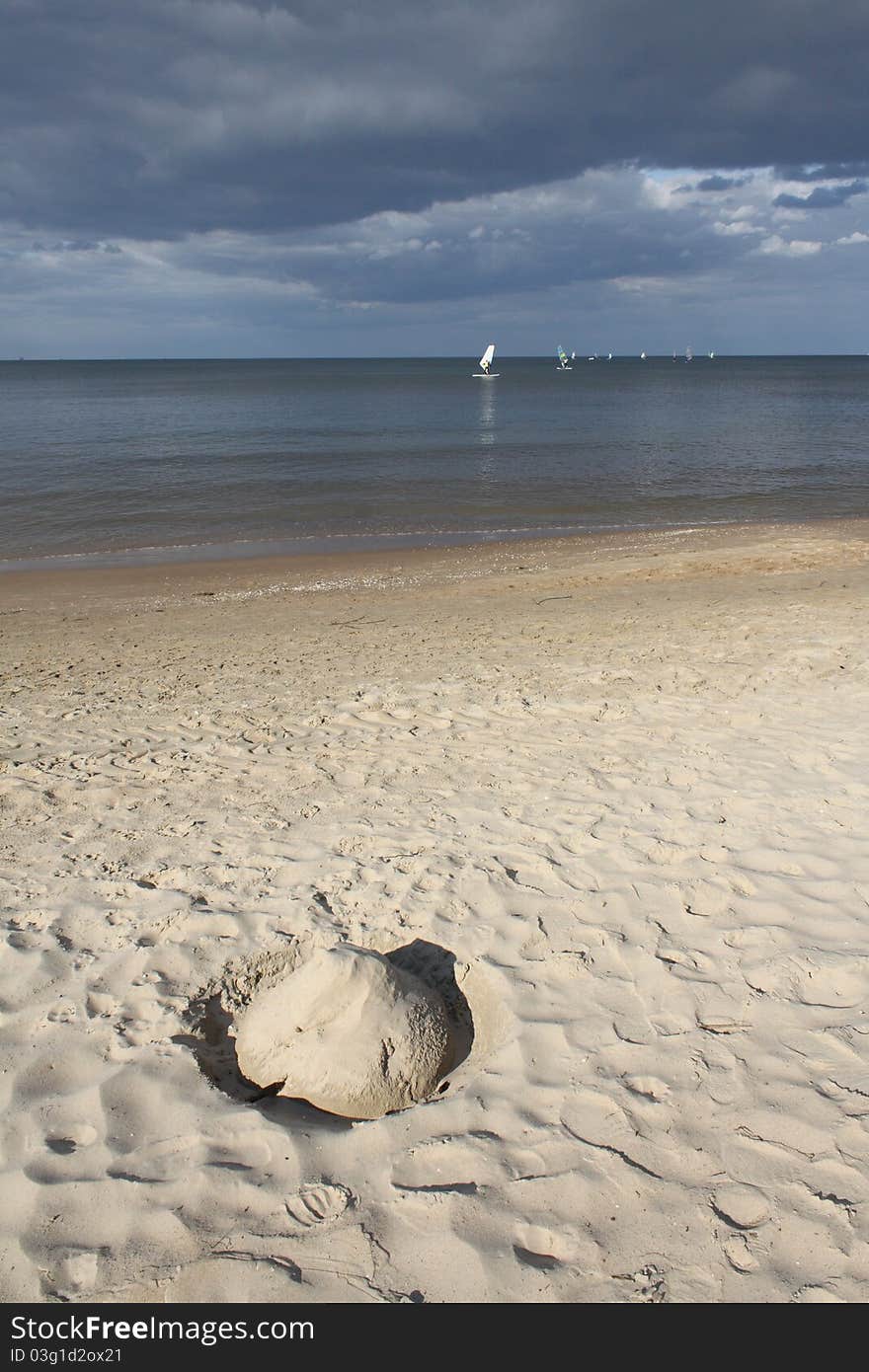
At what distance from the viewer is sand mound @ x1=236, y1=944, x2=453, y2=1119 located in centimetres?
296

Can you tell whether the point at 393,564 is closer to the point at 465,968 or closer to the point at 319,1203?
the point at 465,968

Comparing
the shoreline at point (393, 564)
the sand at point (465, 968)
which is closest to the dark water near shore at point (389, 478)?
the shoreline at point (393, 564)

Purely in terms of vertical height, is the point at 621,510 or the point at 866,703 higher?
the point at 621,510

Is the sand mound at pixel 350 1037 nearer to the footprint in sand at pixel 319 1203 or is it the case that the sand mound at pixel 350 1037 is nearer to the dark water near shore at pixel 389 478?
the footprint in sand at pixel 319 1203

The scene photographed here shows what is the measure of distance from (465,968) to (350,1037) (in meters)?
0.67

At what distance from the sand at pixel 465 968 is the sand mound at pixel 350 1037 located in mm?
117

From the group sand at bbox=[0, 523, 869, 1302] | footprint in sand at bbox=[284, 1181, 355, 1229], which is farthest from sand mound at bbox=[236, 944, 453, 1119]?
footprint in sand at bbox=[284, 1181, 355, 1229]

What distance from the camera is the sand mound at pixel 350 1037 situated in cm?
296

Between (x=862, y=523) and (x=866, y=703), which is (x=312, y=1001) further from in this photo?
(x=862, y=523)

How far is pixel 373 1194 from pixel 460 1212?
10.7 inches

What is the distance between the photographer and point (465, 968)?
351 centimetres

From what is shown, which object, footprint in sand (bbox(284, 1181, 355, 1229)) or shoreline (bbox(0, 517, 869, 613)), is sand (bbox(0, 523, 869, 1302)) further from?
shoreline (bbox(0, 517, 869, 613))
